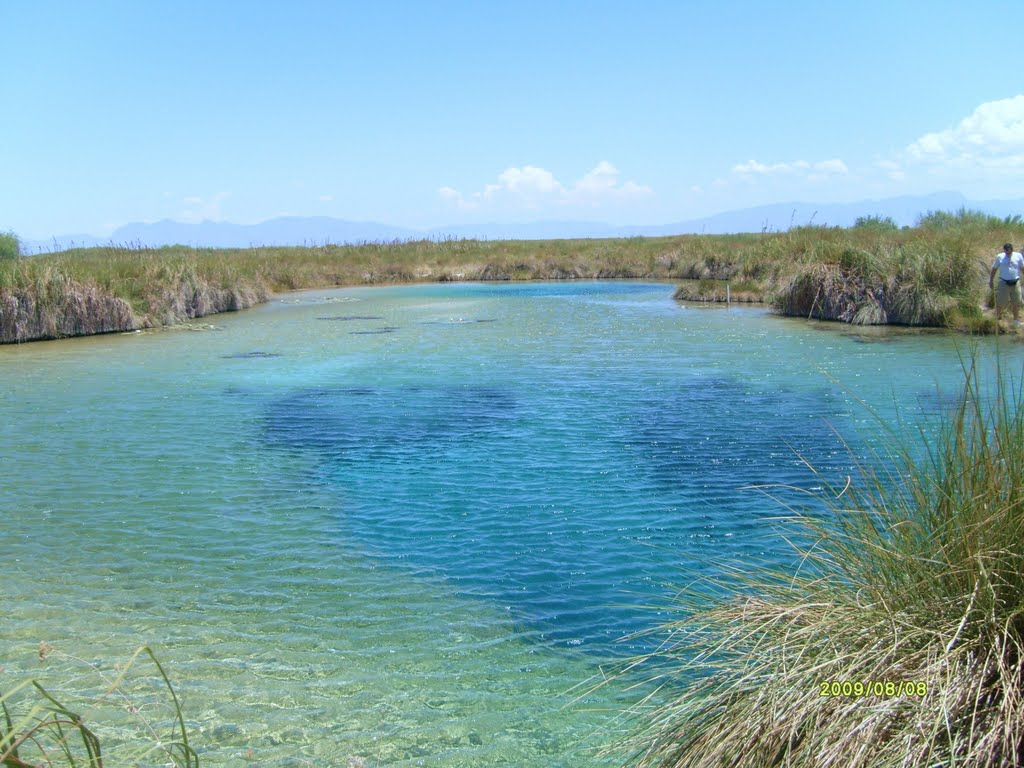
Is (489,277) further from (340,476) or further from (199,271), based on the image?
(340,476)

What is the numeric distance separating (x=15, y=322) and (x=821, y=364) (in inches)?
767

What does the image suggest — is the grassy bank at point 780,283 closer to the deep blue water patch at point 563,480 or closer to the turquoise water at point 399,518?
the turquoise water at point 399,518

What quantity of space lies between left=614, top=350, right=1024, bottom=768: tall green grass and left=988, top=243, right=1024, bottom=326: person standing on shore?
1481 cm

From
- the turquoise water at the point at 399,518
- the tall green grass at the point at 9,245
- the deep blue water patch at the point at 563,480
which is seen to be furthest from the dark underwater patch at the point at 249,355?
the tall green grass at the point at 9,245

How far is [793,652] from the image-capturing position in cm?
337

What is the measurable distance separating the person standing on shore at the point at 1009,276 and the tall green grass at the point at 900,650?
14.8 meters

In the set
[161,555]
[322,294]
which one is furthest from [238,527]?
[322,294]

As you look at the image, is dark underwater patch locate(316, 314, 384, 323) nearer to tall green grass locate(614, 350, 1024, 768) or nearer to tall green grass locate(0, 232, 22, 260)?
tall green grass locate(0, 232, 22, 260)

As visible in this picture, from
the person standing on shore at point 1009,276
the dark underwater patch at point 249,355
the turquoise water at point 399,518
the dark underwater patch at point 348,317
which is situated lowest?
the turquoise water at point 399,518

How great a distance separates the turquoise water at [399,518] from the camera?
510 centimetres

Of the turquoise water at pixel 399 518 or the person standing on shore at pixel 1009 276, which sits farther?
the person standing on shore at pixel 1009 276
